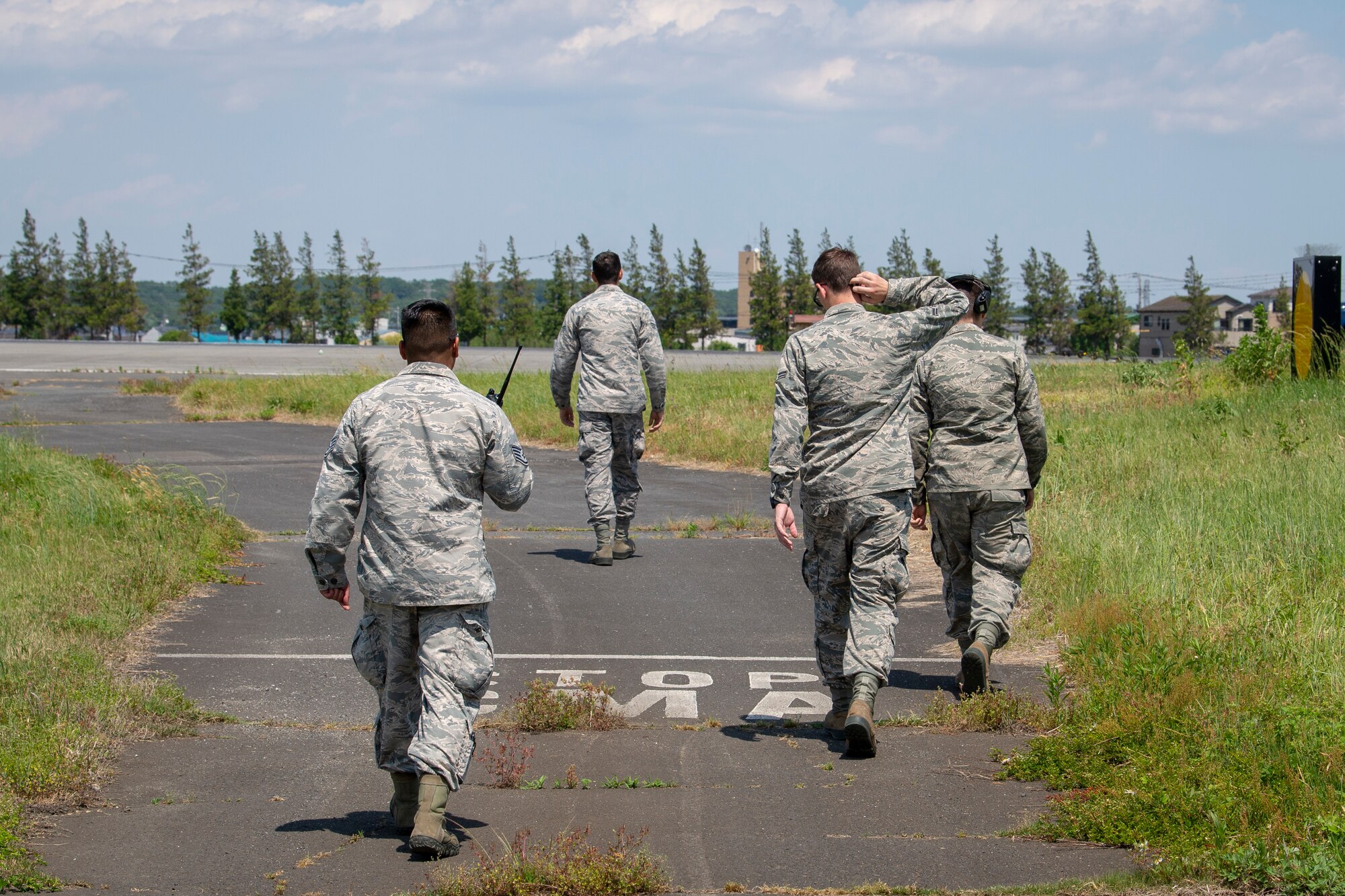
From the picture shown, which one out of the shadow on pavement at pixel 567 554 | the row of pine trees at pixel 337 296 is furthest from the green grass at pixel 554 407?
the row of pine trees at pixel 337 296

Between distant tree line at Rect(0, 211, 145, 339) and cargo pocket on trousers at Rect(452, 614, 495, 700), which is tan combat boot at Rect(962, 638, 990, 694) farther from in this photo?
distant tree line at Rect(0, 211, 145, 339)

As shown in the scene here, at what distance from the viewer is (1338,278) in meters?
19.4

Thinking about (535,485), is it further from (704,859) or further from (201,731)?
(704,859)

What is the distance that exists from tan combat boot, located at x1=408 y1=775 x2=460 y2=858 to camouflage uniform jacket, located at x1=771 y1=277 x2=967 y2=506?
2071mm

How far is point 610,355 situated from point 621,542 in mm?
1559

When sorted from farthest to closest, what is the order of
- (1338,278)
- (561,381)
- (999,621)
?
(1338,278)
(561,381)
(999,621)

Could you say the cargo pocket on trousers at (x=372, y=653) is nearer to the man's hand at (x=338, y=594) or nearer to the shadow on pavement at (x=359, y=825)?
the man's hand at (x=338, y=594)

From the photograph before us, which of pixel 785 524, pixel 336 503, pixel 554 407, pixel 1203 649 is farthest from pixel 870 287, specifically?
pixel 554 407

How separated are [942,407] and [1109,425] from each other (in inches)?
377

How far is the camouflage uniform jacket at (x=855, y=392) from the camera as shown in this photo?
18.8 ft

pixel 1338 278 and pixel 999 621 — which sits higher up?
pixel 1338 278

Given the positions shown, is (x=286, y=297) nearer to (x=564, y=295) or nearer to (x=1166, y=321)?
(x=564, y=295)

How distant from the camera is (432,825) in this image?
13.9 feet

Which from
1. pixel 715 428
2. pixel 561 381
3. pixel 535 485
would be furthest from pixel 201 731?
pixel 715 428
